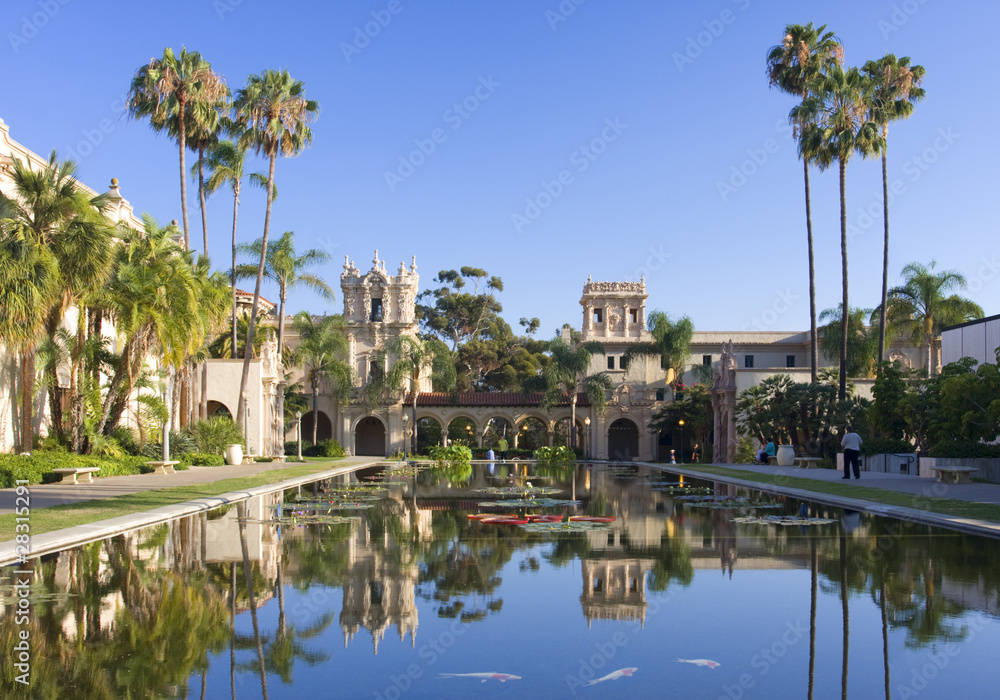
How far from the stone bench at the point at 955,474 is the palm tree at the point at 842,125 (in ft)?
48.1

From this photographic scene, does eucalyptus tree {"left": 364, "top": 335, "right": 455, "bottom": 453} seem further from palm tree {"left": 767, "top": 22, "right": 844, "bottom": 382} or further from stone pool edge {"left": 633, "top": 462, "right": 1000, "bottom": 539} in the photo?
stone pool edge {"left": 633, "top": 462, "right": 1000, "bottom": 539}

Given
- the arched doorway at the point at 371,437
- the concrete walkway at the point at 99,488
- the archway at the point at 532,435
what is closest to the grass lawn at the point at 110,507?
the concrete walkway at the point at 99,488

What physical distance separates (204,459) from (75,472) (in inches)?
533

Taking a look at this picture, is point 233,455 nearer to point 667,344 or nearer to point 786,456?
point 786,456

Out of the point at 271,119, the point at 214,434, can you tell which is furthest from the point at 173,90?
the point at 214,434

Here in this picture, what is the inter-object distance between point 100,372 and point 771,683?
112 ft

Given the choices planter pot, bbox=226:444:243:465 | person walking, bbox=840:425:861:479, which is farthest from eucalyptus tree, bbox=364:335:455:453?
person walking, bbox=840:425:861:479

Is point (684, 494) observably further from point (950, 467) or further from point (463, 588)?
point (463, 588)

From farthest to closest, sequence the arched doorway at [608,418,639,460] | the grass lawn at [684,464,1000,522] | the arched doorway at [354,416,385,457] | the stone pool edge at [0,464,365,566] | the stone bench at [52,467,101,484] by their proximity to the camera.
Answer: the arched doorway at [354,416,385,457] → the arched doorway at [608,418,639,460] → the stone bench at [52,467,101,484] → the grass lawn at [684,464,1000,522] → the stone pool edge at [0,464,365,566]

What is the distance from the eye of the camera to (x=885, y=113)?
41000mm

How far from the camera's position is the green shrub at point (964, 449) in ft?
93.8

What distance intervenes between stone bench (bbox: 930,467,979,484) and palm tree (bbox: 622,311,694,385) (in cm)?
3686

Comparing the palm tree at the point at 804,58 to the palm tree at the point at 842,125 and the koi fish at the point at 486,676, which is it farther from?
the koi fish at the point at 486,676

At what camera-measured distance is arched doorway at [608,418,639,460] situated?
68.2 meters
